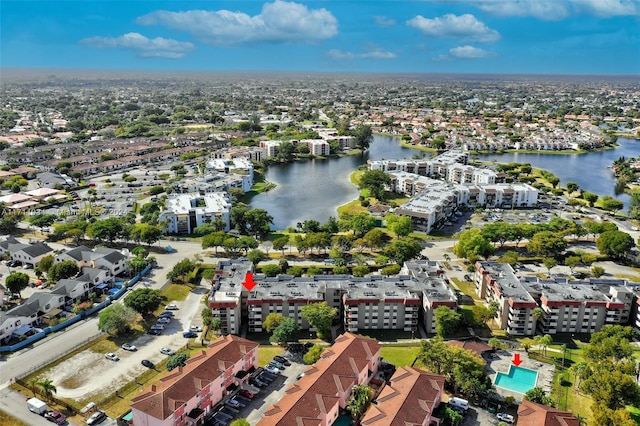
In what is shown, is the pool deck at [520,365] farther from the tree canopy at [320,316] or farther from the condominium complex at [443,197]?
the condominium complex at [443,197]

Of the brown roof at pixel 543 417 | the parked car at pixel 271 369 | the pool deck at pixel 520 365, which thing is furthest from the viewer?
the parked car at pixel 271 369

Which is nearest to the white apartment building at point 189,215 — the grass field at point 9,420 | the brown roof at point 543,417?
the grass field at point 9,420

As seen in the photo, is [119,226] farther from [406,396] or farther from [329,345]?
[406,396]

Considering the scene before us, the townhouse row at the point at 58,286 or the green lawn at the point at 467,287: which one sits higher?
the townhouse row at the point at 58,286

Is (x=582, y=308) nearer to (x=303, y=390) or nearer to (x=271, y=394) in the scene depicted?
(x=303, y=390)

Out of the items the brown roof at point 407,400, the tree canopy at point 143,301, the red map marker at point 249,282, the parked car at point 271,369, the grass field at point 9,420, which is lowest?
the grass field at point 9,420

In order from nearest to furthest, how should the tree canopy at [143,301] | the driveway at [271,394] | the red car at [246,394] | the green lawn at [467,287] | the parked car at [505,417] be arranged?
the parked car at [505,417]
the driveway at [271,394]
the red car at [246,394]
the tree canopy at [143,301]
the green lawn at [467,287]

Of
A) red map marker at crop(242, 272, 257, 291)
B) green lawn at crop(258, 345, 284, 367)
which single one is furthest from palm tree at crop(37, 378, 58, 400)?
red map marker at crop(242, 272, 257, 291)
